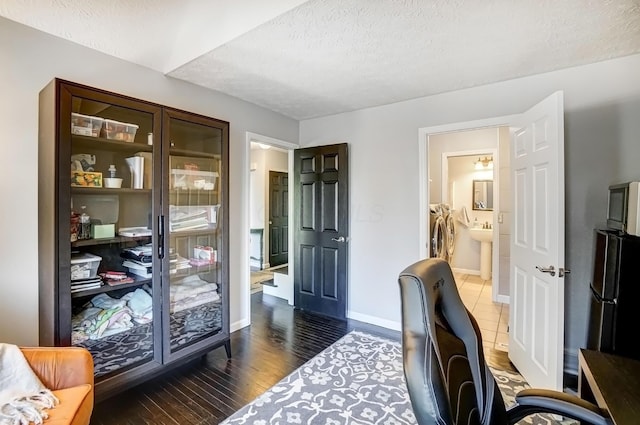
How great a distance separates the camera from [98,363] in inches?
77.5

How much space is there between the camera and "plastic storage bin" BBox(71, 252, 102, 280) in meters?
1.90

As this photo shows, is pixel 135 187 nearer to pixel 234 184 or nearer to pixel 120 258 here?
pixel 120 258

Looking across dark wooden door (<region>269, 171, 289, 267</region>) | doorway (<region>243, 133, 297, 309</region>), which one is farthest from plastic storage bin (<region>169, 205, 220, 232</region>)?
dark wooden door (<region>269, 171, 289, 267</region>)

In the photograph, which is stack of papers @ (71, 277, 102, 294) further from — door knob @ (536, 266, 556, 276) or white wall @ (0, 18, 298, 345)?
door knob @ (536, 266, 556, 276)

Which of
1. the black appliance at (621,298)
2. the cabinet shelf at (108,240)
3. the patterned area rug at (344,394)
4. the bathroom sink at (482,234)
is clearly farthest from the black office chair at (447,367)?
the bathroom sink at (482,234)

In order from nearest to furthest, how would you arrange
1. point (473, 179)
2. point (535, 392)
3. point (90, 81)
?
point (535, 392) → point (90, 81) → point (473, 179)

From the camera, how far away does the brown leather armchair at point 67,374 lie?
56.1 inches

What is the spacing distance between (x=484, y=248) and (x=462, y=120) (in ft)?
10.0

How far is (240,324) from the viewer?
328 cm

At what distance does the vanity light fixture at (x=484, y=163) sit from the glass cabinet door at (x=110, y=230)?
17.5 ft

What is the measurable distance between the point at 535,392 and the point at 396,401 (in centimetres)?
114

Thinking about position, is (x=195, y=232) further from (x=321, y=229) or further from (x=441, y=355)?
(x=441, y=355)

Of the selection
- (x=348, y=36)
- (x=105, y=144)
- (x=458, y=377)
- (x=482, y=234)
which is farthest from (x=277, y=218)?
(x=458, y=377)

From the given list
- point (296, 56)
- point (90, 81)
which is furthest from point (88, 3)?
point (296, 56)
